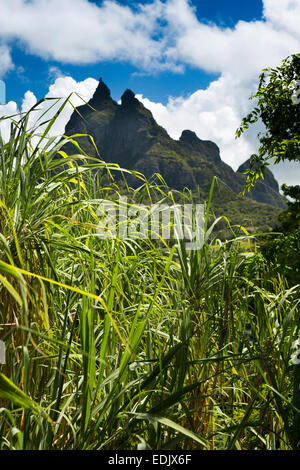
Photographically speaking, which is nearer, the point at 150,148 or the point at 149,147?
the point at 150,148

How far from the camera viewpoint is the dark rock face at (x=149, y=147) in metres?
74.2

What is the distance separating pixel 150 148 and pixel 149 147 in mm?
1127

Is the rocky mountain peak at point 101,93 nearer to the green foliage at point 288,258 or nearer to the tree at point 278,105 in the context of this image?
the tree at point 278,105

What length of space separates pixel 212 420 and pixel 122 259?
1.89ft

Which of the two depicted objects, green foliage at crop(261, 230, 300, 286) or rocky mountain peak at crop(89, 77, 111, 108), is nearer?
green foliage at crop(261, 230, 300, 286)

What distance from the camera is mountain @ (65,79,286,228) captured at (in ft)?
244

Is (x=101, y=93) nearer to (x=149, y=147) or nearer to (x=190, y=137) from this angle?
(x=190, y=137)

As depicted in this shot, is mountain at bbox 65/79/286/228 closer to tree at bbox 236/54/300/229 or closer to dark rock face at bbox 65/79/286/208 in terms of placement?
dark rock face at bbox 65/79/286/208

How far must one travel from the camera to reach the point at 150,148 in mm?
82250

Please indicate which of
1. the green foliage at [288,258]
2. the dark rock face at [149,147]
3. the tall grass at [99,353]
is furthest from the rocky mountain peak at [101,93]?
the tall grass at [99,353]

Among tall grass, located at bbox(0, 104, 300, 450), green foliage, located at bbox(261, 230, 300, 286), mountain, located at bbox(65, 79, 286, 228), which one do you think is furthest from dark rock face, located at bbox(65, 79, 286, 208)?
tall grass, located at bbox(0, 104, 300, 450)

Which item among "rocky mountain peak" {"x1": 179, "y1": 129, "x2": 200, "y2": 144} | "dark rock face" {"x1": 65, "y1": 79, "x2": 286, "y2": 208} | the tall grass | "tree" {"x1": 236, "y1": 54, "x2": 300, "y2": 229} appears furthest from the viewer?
"rocky mountain peak" {"x1": 179, "y1": 129, "x2": 200, "y2": 144}

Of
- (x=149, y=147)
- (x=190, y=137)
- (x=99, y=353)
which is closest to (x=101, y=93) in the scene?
(x=190, y=137)

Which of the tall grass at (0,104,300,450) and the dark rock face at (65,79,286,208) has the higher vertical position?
the dark rock face at (65,79,286,208)
